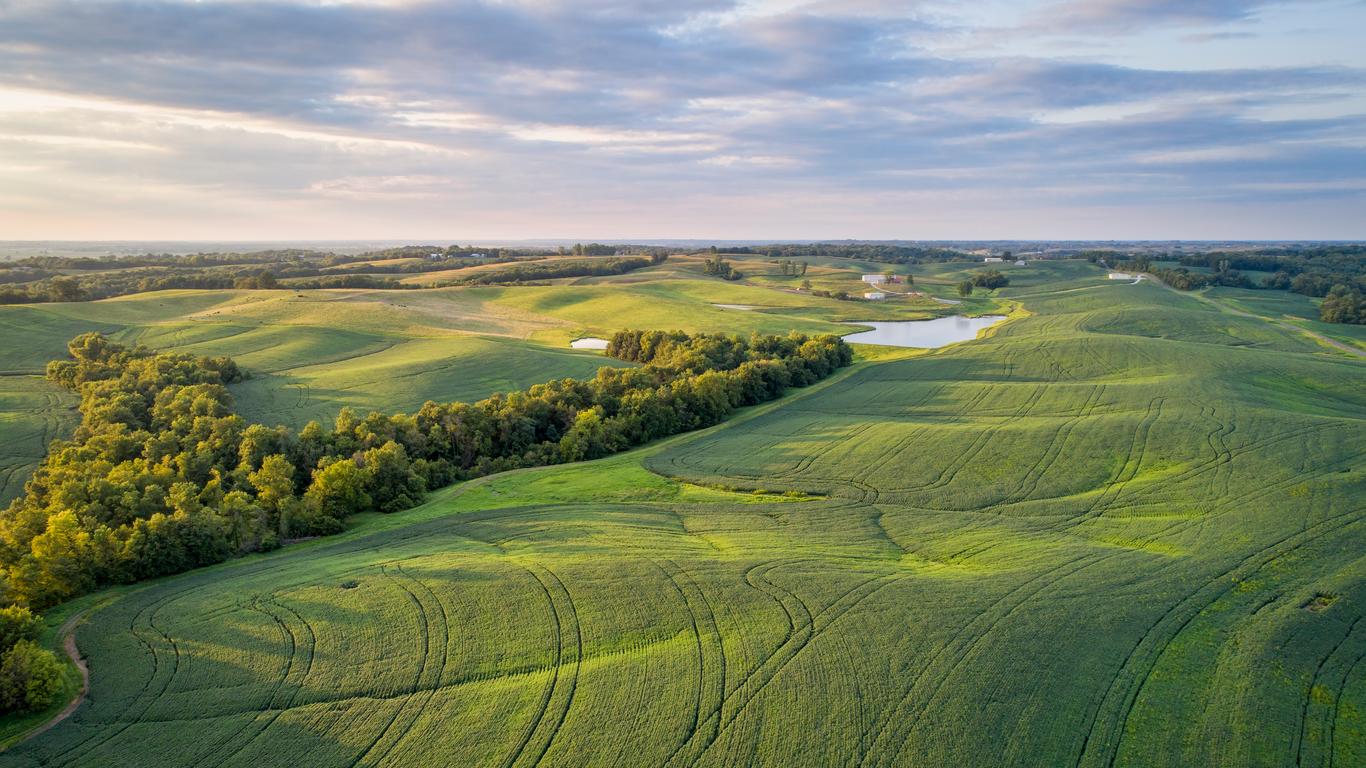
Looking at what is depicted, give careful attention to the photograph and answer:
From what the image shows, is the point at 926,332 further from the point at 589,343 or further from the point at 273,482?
the point at 273,482

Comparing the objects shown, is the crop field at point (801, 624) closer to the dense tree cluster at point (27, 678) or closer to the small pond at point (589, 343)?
the dense tree cluster at point (27, 678)

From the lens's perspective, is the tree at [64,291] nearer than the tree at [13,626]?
No

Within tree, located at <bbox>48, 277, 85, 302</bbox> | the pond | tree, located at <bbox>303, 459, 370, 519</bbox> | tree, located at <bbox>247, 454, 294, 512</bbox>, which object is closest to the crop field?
tree, located at <bbox>303, 459, 370, 519</bbox>

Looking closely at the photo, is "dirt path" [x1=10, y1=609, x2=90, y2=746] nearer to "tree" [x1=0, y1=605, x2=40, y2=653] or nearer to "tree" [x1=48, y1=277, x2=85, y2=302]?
"tree" [x1=0, y1=605, x2=40, y2=653]

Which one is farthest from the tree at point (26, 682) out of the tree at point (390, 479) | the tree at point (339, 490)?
the tree at point (390, 479)

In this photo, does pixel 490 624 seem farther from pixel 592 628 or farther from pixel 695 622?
pixel 695 622

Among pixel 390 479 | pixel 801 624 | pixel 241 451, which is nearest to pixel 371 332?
pixel 241 451

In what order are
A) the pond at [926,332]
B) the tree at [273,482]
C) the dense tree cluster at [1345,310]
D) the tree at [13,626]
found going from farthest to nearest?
the dense tree cluster at [1345,310] → the pond at [926,332] → the tree at [273,482] → the tree at [13,626]
